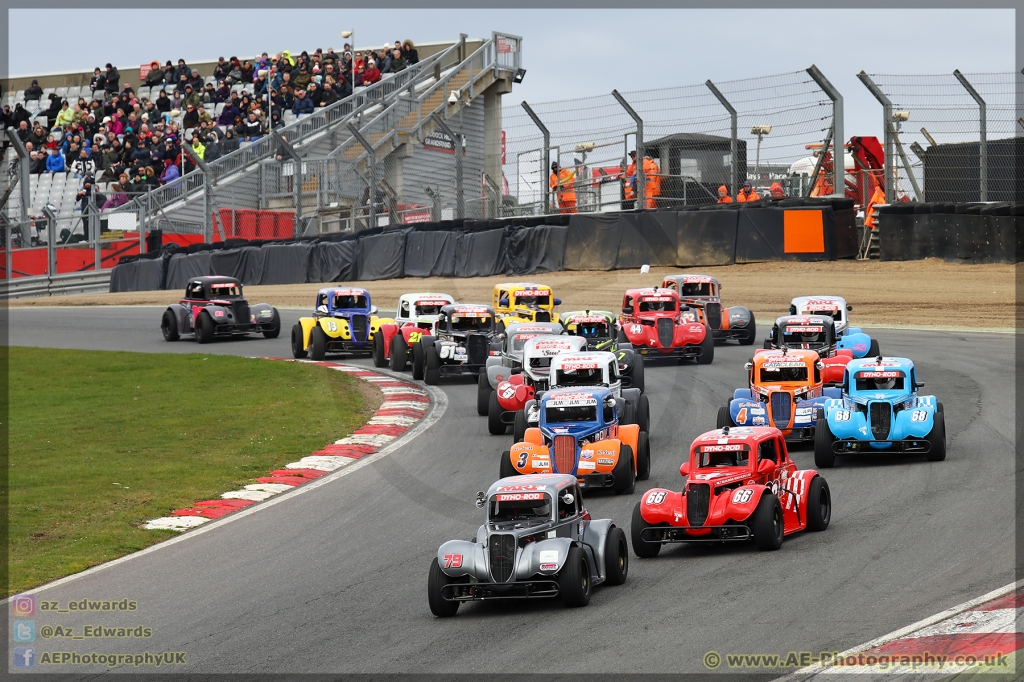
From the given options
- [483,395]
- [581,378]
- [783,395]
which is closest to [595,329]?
[483,395]

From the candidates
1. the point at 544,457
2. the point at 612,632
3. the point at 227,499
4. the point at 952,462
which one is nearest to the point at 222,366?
the point at 227,499

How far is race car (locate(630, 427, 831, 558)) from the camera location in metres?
11.4

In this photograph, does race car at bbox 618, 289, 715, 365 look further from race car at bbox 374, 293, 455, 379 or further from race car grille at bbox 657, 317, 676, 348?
race car at bbox 374, 293, 455, 379

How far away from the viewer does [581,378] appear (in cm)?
1706

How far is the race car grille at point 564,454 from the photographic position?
14.6 meters

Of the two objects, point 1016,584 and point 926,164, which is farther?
point 926,164

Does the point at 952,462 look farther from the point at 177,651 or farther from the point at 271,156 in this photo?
the point at 271,156

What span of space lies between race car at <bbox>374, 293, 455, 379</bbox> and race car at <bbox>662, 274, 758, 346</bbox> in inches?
182

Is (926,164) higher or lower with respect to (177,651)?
higher

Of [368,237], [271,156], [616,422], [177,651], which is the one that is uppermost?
[271,156]

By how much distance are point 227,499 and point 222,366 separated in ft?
36.2

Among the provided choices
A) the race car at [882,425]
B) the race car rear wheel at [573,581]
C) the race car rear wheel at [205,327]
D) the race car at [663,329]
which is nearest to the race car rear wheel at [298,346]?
the race car rear wheel at [205,327]

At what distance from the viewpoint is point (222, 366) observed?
25.5 metres

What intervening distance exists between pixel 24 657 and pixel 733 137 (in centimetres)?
2364
